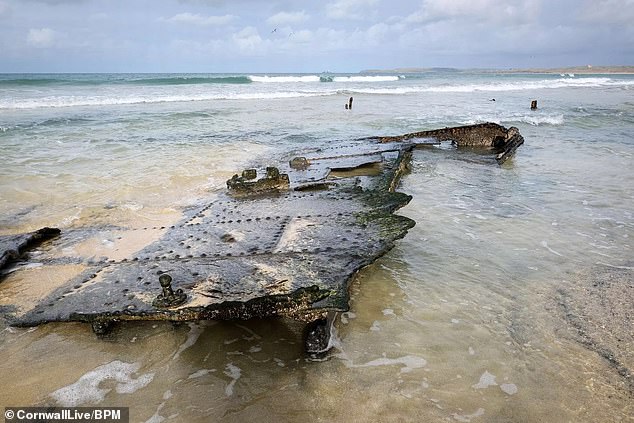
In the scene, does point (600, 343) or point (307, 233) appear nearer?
point (600, 343)

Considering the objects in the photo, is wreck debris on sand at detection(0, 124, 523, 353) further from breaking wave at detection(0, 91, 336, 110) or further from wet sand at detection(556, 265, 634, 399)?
breaking wave at detection(0, 91, 336, 110)

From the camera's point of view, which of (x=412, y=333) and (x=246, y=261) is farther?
(x=246, y=261)

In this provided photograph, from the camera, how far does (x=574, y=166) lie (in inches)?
320

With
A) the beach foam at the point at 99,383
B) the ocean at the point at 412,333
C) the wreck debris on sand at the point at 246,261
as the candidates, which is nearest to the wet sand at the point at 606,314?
the ocean at the point at 412,333

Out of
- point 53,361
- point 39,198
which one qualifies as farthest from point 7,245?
point 39,198

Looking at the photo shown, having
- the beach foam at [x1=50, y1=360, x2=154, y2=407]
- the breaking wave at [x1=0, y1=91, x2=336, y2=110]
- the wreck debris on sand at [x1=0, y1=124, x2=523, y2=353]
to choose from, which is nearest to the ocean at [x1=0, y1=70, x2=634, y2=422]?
the beach foam at [x1=50, y1=360, x2=154, y2=407]

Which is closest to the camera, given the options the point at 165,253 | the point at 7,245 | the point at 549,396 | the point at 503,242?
the point at 549,396

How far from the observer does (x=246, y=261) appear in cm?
338

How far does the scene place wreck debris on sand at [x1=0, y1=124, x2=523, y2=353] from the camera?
272 cm

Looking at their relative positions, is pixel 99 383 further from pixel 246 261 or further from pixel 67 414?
pixel 246 261

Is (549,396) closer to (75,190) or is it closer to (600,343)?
(600,343)

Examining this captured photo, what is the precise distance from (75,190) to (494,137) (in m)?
9.56

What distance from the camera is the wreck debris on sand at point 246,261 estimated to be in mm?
2725

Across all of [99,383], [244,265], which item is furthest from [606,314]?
[99,383]
